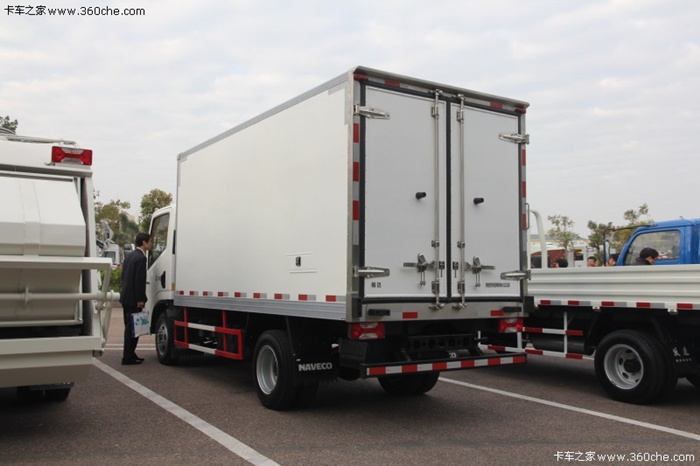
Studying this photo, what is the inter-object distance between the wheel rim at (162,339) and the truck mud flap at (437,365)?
5.31 meters

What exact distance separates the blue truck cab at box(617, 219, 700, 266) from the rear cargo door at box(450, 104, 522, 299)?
292cm

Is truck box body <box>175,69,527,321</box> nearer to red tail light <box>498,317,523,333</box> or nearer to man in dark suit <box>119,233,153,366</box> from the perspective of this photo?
red tail light <box>498,317,523,333</box>

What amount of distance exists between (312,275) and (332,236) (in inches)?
19.8

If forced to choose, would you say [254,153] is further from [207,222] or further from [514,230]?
[514,230]

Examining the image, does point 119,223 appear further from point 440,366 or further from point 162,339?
point 440,366

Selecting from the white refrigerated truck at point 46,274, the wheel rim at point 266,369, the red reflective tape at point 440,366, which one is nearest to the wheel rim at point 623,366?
the red reflective tape at point 440,366

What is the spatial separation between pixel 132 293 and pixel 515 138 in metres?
6.30

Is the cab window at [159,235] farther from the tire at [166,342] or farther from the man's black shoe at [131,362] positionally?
the man's black shoe at [131,362]

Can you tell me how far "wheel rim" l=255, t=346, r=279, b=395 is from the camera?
22.9 ft

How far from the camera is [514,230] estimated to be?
7121 mm

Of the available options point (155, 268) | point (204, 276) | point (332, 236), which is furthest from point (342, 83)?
point (155, 268)

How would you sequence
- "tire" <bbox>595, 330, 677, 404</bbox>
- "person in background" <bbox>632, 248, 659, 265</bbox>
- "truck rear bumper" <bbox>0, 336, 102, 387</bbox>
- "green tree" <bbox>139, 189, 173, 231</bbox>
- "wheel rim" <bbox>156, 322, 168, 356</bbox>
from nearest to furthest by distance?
"truck rear bumper" <bbox>0, 336, 102, 387</bbox>, "tire" <bbox>595, 330, 677, 404</bbox>, "person in background" <bbox>632, 248, 659, 265</bbox>, "wheel rim" <bbox>156, 322, 168, 356</bbox>, "green tree" <bbox>139, 189, 173, 231</bbox>

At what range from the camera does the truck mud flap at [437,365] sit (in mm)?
5805

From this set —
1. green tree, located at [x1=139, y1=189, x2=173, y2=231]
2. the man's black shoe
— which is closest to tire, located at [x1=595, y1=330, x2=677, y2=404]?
the man's black shoe
